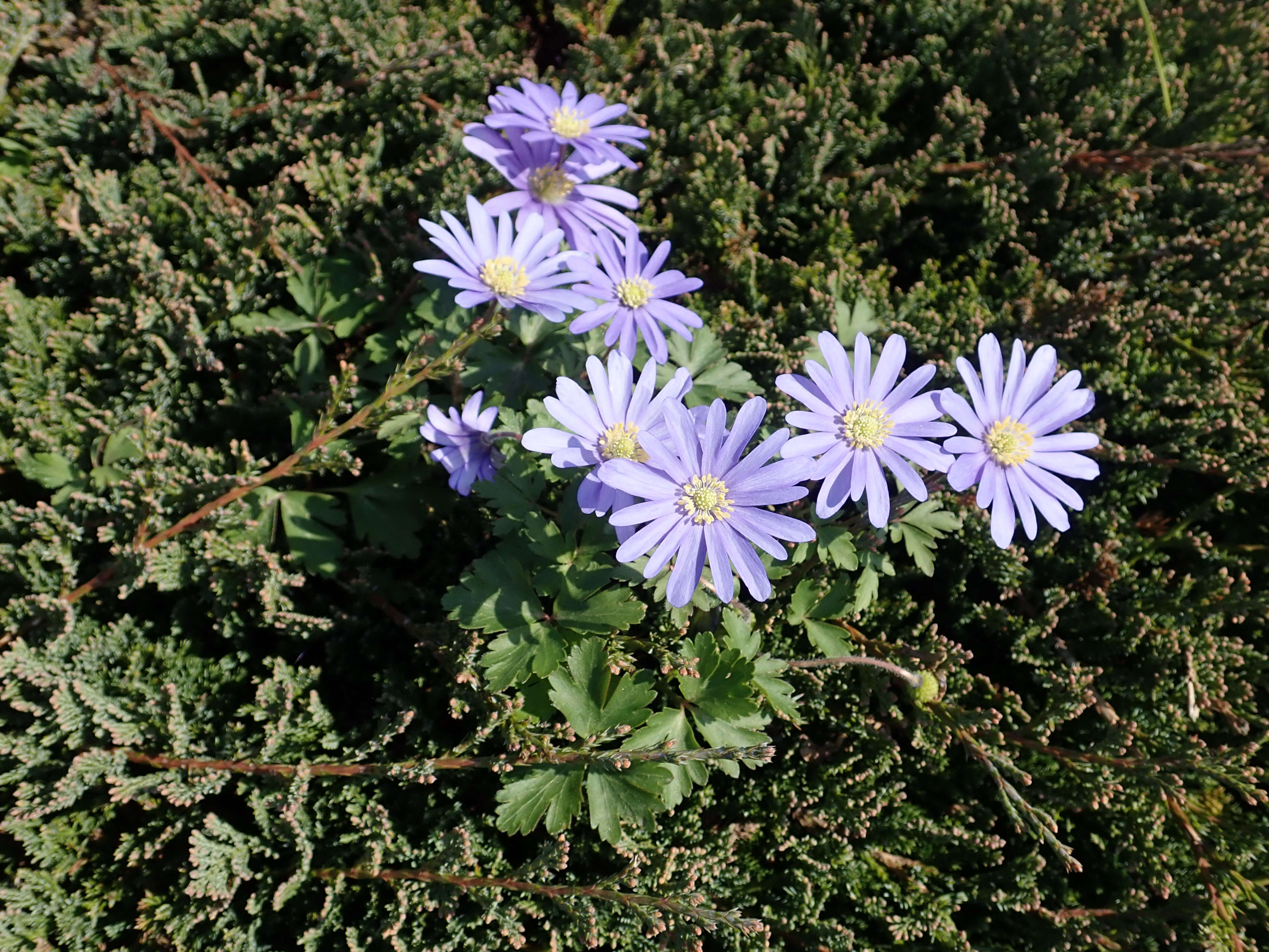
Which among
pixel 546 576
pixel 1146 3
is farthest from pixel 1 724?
pixel 1146 3

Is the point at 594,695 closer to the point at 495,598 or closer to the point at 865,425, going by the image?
the point at 495,598

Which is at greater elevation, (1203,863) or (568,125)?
(568,125)

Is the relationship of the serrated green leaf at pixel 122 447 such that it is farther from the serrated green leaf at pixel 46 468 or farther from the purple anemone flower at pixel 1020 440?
the purple anemone flower at pixel 1020 440

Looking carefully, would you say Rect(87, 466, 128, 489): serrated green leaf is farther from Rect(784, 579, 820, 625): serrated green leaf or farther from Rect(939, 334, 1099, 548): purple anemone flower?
Rect(939, 334, 1099, 548): purple anemone flower

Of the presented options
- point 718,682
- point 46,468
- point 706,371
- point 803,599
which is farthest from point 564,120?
point 46,468

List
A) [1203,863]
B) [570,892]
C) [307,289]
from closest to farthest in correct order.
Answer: [570,892], [1203,863], [307,289]

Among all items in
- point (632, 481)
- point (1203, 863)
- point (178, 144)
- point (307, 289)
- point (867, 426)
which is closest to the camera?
point (632, 481)

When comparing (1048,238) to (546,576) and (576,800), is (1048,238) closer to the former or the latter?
(546,576)

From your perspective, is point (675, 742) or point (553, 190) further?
point (553, 190)
